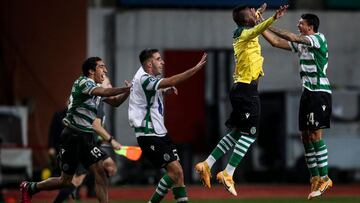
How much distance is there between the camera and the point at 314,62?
65.3ft

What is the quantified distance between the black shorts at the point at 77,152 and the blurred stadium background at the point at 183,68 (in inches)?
562

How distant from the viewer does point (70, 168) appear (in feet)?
66.1

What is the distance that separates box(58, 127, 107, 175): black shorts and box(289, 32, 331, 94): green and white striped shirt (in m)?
3.61

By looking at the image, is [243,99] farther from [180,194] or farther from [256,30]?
[180,194]

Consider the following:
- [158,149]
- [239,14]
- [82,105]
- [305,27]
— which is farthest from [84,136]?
[305,27]

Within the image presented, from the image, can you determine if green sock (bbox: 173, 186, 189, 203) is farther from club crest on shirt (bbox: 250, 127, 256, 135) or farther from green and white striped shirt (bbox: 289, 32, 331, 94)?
green and white striped shirt (bbox: 289, 32, 331, 94)

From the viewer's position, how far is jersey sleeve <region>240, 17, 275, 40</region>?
18.5m

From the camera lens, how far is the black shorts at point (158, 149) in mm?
18734

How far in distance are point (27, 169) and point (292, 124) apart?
7.80 meters

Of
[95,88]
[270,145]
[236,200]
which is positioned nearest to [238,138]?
[95,88]

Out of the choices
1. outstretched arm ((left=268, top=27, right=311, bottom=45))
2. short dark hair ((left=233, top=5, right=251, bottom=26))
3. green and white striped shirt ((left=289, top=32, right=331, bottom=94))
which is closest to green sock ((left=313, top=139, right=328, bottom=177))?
green and white striped shirt ((left=289, top=32, right=331, bottom=94))

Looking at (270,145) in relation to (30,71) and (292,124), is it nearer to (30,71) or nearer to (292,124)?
(292,124)

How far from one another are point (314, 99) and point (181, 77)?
3.02 m

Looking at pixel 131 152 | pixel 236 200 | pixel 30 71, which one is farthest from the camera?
pixel 30 71
